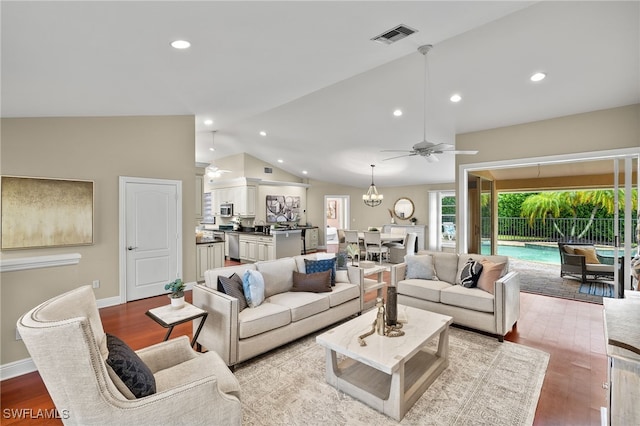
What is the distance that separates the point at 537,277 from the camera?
20.9 feet

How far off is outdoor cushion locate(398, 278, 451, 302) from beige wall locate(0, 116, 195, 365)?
3.73 m

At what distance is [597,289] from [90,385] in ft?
24.3

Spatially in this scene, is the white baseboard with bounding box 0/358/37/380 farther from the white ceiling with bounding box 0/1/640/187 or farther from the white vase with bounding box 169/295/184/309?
the white ceiling with bounding box 0/1/640/187

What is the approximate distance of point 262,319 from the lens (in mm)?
2791

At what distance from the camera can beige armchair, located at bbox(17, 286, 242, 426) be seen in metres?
1.19

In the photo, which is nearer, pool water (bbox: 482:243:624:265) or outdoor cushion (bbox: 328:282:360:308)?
outdoor cushion (bbox: 328:282:360:308)

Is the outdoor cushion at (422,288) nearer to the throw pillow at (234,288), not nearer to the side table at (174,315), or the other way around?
the throw pillow at (234,288)

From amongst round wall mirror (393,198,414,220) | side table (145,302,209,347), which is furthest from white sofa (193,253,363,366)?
round wall mirror (393,198,414,220)

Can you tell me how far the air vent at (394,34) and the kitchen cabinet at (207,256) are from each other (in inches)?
187

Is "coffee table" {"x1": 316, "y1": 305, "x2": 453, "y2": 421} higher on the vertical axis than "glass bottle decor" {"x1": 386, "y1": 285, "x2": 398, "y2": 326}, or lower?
lower

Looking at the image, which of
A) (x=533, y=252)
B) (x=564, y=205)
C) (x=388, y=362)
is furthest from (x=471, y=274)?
(x=564, y=205)

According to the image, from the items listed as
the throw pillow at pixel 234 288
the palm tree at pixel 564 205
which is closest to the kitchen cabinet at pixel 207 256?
the throw pillow at pixel 234 288

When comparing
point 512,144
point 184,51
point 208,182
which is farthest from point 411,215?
point 184,51

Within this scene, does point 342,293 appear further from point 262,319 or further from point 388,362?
point 388,362
